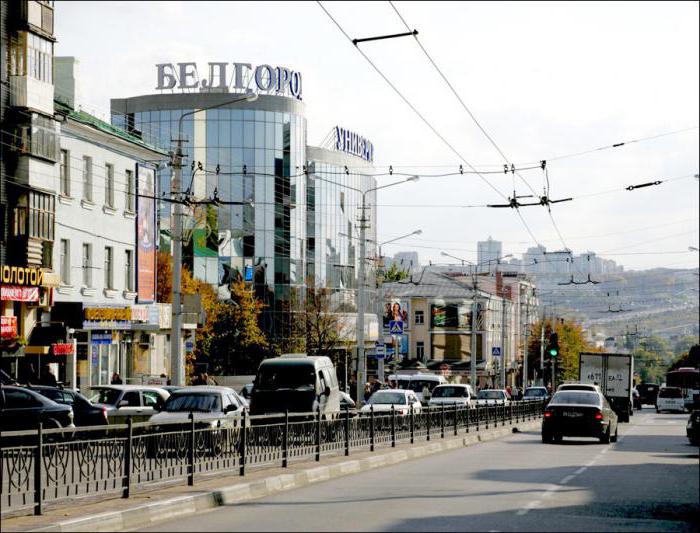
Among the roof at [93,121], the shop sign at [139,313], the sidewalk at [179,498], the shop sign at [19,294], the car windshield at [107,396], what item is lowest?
the sidewalk at [179,498]

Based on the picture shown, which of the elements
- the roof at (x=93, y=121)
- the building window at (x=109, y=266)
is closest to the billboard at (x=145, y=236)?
the roof at (x=93, y=121)

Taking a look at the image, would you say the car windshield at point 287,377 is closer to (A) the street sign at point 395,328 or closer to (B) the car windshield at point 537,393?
(A) the street sign at point 395,328

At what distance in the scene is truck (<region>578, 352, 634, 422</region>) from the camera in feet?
186

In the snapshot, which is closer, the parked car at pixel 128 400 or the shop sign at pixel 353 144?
the parked car at pixel 128 400

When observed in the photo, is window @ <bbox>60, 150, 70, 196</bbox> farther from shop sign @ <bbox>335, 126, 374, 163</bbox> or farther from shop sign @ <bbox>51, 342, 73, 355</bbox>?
shop sign @ <bbox>335, 126, 374, 163</bbox>

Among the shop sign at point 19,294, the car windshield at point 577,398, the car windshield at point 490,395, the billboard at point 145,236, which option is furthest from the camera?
the car windshield at point 490,395

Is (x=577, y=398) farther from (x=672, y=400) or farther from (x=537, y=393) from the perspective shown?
(x=672, y=400)

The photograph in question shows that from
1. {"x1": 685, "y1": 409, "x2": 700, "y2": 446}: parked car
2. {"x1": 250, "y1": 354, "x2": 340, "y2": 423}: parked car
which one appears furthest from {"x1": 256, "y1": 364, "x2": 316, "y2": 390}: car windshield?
{"x1": 685, "y1": 409, "x2": 700, "y2": 446}: parked car

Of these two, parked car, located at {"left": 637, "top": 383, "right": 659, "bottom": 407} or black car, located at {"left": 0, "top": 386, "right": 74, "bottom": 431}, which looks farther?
parked car, located at {"left": 637, "top": 383, "right": 659, "bottom": 407}

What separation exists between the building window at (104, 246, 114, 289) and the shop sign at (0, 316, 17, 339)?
11280mm

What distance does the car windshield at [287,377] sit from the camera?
32.8 m

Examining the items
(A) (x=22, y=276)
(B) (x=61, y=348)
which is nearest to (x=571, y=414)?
(A) (x=22, y=276)

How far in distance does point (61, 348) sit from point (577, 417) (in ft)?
61.9

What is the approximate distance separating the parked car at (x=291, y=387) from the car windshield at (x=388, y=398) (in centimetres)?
857
